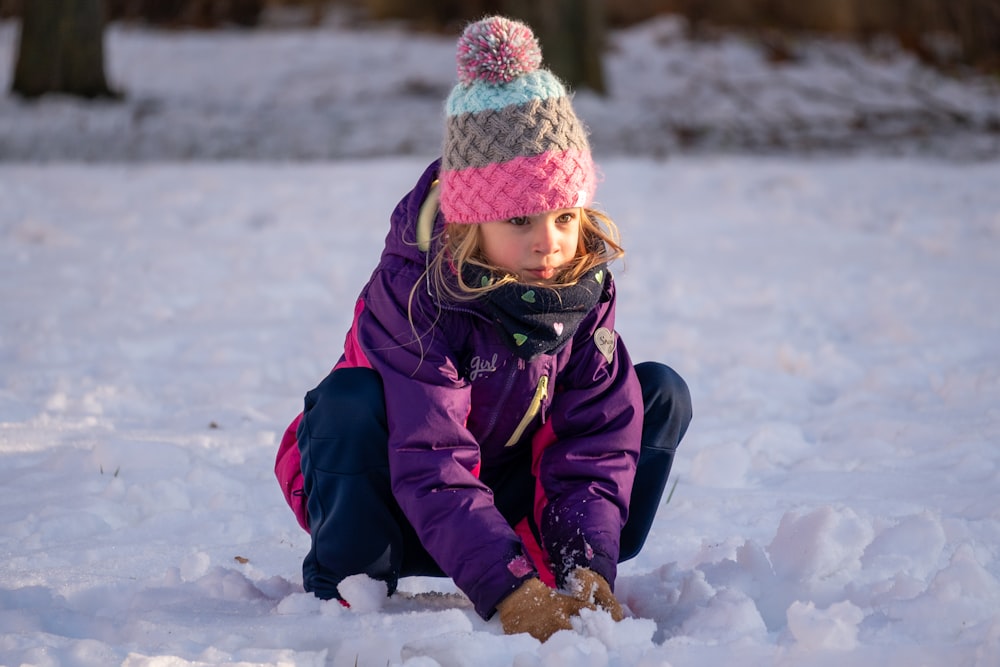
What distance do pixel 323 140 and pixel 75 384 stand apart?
6.11 m

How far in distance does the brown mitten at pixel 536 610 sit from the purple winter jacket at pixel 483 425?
2cm

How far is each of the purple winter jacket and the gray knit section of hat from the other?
0.18 meters

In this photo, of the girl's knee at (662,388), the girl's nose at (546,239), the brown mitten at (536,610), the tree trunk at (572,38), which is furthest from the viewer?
the tree trunk at (572,38)

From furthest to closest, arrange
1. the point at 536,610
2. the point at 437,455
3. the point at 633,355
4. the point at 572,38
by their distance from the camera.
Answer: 1. the point at 572,38
2. the point at 633,355
3. the point at 437,455
4. the point at 536,610

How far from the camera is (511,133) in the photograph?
7.14 ft

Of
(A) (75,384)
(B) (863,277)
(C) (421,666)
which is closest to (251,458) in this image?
(A) (75,384)

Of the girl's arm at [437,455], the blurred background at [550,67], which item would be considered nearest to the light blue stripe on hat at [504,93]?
the girl's arm at [437,455]

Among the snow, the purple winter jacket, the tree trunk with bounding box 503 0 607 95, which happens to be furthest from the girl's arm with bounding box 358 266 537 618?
the tree trunk with bounding box 503 0 607 95

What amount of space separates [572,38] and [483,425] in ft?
31.1

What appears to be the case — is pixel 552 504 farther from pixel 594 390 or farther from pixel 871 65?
pixel 871 65

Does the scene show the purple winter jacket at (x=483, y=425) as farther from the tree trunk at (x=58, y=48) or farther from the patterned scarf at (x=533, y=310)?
the tree trunk at (x=58, y=48)

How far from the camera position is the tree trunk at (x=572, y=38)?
1121 cm

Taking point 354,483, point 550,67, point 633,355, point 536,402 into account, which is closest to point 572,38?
point 550,67

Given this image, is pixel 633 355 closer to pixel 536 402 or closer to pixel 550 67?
pixel 536 402
